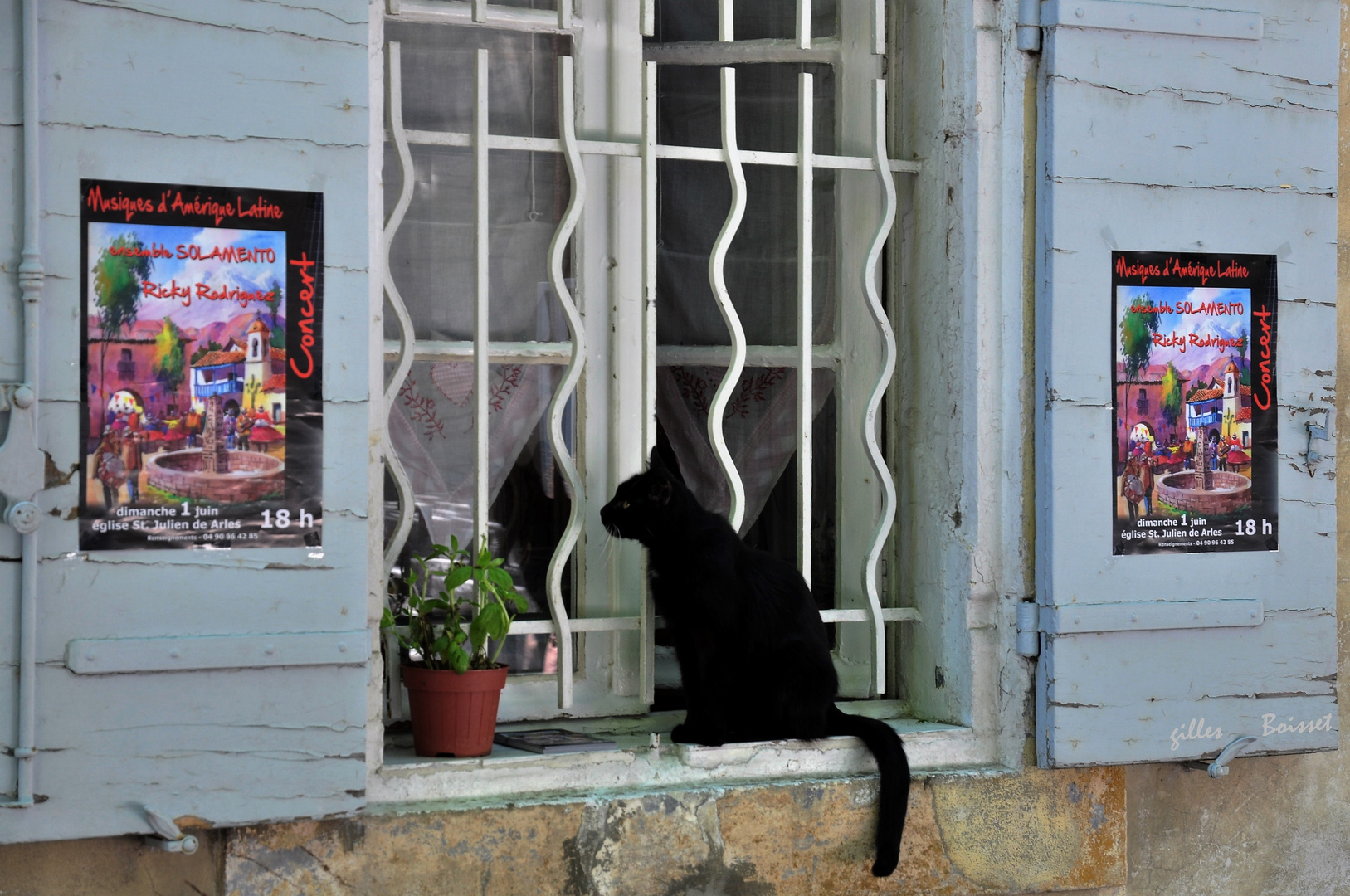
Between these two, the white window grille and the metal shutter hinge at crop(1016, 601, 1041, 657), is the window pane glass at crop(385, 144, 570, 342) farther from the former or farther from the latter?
the metal shutter hinge at crop(1016, 601, 1041, 657)

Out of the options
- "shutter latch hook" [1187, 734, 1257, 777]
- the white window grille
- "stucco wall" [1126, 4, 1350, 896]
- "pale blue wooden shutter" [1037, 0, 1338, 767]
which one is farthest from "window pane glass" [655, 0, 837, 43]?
"shutter latch hook" [1187, 734, 1257, 777]

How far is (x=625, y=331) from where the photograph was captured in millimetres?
2887

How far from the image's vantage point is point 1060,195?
Result: 2.75 m

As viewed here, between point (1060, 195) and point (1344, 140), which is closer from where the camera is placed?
point (1060, 195)

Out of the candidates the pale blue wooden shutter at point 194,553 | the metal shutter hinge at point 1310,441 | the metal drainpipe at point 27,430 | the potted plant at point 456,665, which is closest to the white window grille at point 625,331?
the potted plant at point 456,665

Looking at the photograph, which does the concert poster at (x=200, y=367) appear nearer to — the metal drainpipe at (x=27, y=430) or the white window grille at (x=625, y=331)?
the metal drainpipe at (x=27, y=430)

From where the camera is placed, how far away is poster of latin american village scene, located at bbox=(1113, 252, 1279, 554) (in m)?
2.80

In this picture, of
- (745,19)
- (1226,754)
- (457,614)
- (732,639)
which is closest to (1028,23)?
(745,19)

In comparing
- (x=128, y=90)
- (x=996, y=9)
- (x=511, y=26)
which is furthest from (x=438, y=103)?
(x=996, y=9)

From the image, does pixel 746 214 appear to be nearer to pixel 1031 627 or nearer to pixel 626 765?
pixel 1031 627

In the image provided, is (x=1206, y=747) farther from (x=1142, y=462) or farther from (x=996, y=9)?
(x=996, y=9)

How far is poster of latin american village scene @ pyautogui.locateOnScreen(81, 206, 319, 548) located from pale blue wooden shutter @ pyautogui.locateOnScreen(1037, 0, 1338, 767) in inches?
65.4

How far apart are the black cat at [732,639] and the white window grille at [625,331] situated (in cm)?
14

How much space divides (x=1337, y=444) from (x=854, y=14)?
5.52 feet
